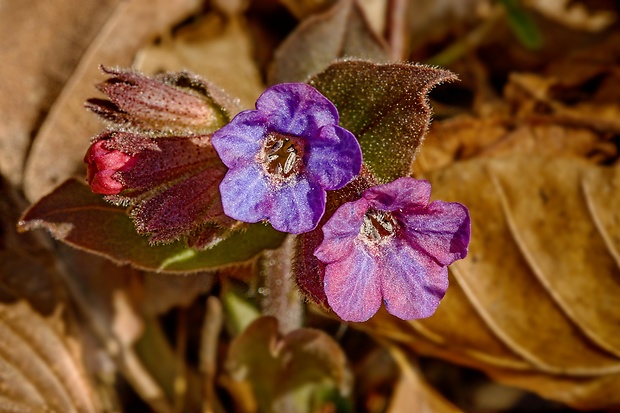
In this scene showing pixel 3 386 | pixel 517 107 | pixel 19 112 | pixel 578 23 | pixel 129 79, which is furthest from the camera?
pixel 578 23

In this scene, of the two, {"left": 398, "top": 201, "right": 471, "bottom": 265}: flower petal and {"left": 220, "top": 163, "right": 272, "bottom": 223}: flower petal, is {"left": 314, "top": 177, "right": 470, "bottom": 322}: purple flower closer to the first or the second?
{"left": 398, "top": 201, "right": 471, "bottom": 265}: flower petal

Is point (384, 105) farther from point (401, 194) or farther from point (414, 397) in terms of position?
point (414, 397)

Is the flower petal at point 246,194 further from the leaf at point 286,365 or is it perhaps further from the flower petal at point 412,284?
the leaf at point 286,365

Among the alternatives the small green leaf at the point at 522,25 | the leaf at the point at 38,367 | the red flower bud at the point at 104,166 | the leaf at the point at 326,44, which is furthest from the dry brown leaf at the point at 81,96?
the small green leaf at the point at 522,25

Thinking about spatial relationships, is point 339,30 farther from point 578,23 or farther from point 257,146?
point 578,23

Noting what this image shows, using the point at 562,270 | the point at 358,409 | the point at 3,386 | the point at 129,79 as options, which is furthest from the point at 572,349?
the point at 3,386

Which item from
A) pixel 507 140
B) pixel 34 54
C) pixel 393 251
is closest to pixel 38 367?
pixel 34 54
